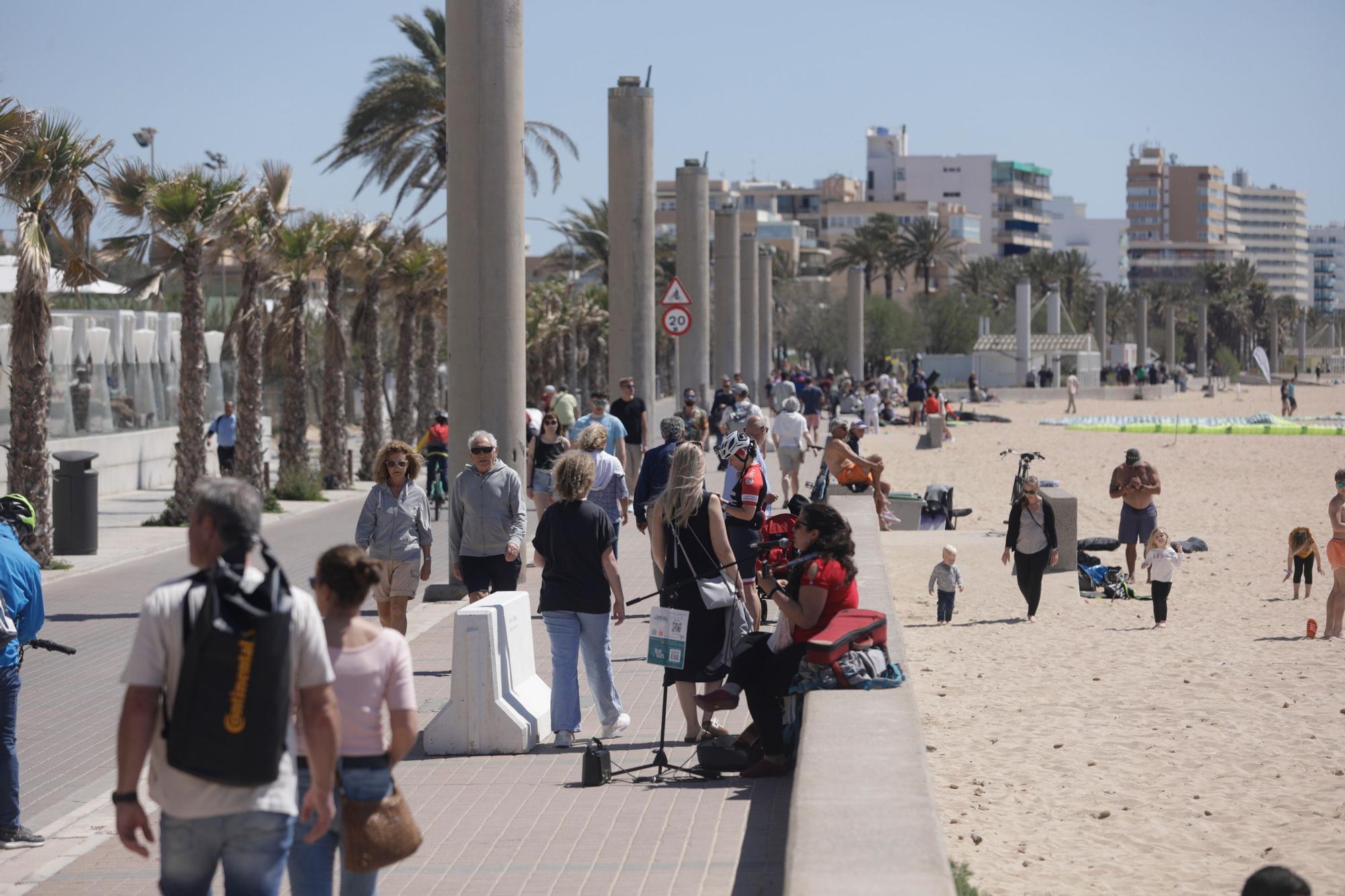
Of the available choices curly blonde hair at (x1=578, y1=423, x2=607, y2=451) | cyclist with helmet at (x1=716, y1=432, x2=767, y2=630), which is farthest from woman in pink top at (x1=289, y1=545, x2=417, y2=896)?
curly blonde hair at (x1=578, y1=423, x2=607, y2=451)

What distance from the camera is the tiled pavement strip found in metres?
6.25

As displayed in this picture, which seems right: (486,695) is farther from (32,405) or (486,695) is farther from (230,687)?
(32,405)

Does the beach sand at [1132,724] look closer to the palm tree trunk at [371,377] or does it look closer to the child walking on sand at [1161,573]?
the child walking on sand at [1161,573]

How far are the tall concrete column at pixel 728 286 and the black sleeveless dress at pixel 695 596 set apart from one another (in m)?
35.1

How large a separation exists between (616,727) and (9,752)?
310cm

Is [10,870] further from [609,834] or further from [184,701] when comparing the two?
[184,701]

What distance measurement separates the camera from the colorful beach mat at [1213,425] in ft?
172

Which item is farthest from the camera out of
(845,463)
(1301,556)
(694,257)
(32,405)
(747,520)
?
(694,257)

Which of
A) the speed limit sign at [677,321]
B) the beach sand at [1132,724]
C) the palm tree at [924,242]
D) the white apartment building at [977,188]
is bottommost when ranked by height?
the beach sand at [1132,724]

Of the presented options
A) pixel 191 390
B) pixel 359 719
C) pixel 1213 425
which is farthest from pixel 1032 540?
pixel 1213 425

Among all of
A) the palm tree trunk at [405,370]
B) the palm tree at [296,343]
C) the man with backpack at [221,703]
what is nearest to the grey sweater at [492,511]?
the man with backpack at [221,703]

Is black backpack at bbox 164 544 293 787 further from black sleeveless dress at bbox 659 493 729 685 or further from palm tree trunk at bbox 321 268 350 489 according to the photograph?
palm tree trunk at bbox 321 268 350 489

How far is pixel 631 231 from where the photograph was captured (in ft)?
87.8

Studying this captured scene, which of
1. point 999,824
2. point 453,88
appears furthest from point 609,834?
point 453,88
